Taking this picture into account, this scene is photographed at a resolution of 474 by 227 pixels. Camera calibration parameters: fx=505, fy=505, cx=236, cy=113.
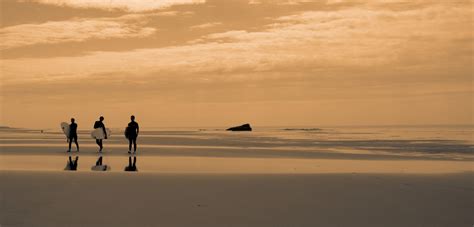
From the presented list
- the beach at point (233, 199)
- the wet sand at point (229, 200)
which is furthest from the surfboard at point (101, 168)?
the wet sand at point (229, 200)

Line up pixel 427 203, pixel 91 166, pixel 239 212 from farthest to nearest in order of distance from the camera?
pixel 91 166
pixel 427 203
pixel 239 212

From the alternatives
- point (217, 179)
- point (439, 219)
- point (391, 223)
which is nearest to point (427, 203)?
point (439, 219)

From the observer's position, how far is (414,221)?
10.3 m

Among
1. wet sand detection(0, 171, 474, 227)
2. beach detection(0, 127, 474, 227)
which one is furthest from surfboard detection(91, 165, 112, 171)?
wet sand detection(0, 171, 474, 227)

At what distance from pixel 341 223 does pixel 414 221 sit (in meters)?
1.57

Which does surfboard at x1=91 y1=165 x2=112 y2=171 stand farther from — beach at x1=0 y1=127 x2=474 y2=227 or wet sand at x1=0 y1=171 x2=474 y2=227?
wet sand at x1=0 y1=171 x2=474 y2=227

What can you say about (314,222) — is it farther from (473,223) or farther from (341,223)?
(473,223)

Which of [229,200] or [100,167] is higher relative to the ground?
[100,167]

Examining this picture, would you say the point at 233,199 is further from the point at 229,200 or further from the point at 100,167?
the point at 100,167

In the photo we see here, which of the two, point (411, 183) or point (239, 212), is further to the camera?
point (411, 183)

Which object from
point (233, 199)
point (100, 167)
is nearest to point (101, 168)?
point (100, 167)

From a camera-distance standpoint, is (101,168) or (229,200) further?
(101,168)

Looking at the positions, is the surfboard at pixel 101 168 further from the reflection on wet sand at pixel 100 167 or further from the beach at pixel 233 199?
the beach at pixel 233 199

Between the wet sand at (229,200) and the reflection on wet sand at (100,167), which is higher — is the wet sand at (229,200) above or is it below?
below
